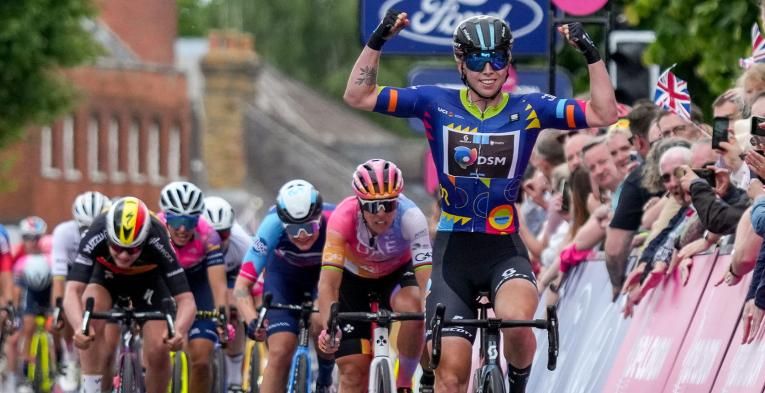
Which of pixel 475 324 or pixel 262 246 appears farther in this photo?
pixel 262 246

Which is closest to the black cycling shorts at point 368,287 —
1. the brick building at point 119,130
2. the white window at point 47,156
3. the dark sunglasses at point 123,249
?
the dark sunglasses at point 123,249

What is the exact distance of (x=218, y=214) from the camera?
694 inches

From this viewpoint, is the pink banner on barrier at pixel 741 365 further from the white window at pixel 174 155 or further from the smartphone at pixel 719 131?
the white window at pixel 174 155

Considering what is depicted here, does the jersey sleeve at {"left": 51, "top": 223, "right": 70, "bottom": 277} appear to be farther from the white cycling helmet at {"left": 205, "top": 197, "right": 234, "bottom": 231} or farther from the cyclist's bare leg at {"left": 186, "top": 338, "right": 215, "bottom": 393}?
the cyclist's bare leg at {"left": 186, "top": 338, "right": 215, "bottom": 393}

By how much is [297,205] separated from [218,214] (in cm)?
346

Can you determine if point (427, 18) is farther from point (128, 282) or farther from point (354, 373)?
point (354, 373)

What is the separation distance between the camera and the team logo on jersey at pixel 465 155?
10898 millimetres

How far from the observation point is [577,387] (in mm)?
13266

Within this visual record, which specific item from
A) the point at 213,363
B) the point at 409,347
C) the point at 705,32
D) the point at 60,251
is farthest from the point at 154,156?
the point at 409,347

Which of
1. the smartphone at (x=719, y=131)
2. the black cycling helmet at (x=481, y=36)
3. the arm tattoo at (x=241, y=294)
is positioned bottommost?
the arm tattoo at (x=241, y=294)

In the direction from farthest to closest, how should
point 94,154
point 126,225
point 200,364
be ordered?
point 94,154
point 200,364
point 126,225

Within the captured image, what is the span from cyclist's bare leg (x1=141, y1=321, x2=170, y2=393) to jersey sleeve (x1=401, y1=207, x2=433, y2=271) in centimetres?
237

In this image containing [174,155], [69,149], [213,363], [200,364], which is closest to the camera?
[200,364]

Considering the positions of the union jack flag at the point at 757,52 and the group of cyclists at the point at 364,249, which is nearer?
the group of cyclists at the point at 364,249
